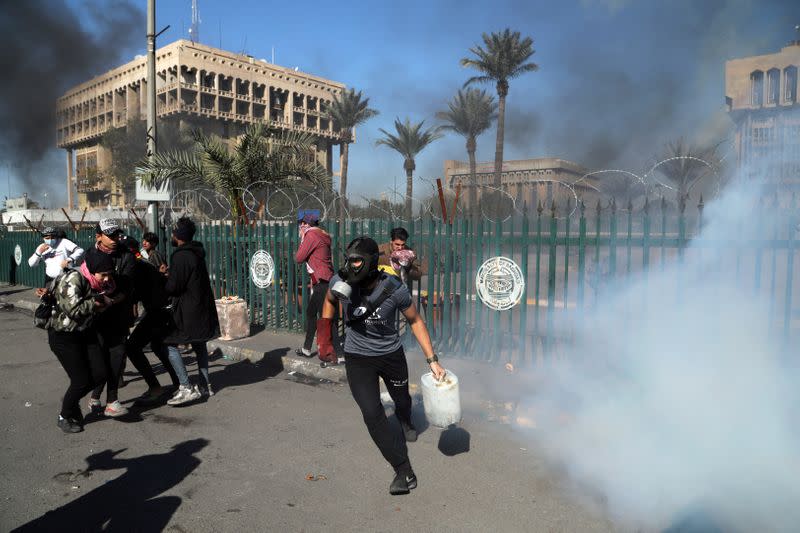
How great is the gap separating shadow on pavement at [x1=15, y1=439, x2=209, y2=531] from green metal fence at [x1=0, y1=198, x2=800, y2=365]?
3.73 m

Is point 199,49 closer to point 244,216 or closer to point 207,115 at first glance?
point 207,115

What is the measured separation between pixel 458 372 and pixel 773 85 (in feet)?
157

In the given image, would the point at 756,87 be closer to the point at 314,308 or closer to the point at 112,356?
the point at 314,308

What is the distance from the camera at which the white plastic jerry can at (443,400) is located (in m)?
4.45

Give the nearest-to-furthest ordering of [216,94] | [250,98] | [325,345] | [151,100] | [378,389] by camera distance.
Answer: [378,389] → [325,345] → [151,100] → [216,94] → [250,98]

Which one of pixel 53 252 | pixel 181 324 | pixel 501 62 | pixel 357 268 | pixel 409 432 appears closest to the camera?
pixel 357 268

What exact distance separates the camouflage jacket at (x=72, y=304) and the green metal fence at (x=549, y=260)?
3863 mm

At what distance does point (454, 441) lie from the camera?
4883mm

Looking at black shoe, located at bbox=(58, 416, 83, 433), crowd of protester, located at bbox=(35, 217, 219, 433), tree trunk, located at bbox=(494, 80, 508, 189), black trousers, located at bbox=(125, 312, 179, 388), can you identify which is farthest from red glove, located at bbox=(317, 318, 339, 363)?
tree trunk, located at bbox=(494, 80, 508, 189)

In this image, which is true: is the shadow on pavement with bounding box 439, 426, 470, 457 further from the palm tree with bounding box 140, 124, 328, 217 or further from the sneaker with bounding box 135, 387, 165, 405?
the palm tree with bounding box 140, 124, 328, 217

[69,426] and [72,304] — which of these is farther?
[69,426]

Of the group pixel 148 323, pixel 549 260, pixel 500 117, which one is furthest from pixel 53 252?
pixel 500 117

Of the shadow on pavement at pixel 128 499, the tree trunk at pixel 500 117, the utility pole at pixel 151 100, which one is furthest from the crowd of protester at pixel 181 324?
the tree trunk at pixel 500 117

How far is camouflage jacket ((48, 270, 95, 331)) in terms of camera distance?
487 cm
